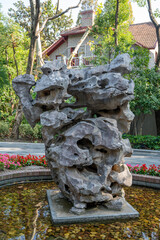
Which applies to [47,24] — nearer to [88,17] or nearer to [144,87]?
[88,17]

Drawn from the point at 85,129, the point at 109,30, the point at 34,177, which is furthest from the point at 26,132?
the point at 85,129

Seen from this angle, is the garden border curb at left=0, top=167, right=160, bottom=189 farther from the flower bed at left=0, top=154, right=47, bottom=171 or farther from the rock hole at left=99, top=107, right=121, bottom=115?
the rock hole at left=99, top=107, right=121, bottom=115

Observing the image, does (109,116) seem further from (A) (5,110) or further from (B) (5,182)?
(A) (5,110)

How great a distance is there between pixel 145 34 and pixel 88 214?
81.3ft

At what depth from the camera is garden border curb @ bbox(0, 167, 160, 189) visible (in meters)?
7.29

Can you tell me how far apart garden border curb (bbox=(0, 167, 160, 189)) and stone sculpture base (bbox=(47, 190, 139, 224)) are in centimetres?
228

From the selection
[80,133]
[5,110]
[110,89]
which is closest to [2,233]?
[80,133]

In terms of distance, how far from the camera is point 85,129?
17.2ft

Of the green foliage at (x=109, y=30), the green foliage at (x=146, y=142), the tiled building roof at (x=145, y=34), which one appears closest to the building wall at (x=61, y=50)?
the tiled building roof at (x=145, y=34)

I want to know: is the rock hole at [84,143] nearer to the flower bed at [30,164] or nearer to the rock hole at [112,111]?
the rock hole at [112,111]

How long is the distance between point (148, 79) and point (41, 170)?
39.1 ft

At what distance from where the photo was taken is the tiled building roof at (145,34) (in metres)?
24.0

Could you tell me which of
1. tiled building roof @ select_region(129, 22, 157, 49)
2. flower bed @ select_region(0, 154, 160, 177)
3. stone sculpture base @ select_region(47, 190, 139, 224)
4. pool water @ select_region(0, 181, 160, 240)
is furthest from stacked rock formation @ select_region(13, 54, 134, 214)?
tiled building roof @ select_region(129, 22, 157, 49)

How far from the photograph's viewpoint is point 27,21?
3372cm
